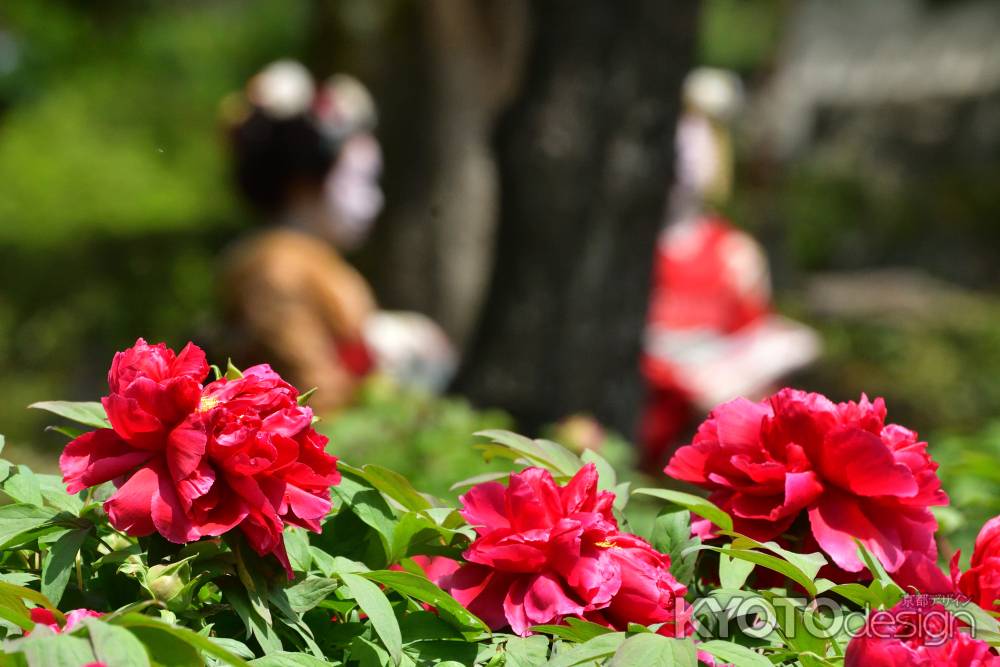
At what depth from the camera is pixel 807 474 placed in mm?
1515

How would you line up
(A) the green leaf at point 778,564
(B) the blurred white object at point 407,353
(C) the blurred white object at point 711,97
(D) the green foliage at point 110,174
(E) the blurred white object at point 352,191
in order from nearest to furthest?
(A) the green leaf at point 778,564
(B) the blurred white object at point 407,353
(E) the blurred white object at point 352,191
(C) the blurred white object at point 711,97
(D) the green foliage at point 110,174

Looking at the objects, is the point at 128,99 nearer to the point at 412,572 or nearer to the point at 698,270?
the point at 698,270

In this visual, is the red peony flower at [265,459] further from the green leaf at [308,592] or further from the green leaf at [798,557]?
the green leaf at [798,557]

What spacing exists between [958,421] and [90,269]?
21.2 ft

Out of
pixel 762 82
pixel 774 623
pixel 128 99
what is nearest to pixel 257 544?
pixel 774 623

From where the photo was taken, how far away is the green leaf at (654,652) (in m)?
1.26

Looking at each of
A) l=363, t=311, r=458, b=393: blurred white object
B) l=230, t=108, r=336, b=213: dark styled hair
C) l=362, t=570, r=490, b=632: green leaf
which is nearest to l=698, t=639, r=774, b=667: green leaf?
l=362, t=570, r=490, b=632: green leaf

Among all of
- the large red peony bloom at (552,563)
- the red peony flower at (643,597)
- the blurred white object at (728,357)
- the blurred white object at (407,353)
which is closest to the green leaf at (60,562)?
the large red peony bloom at (552,563)

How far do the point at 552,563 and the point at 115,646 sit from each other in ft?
1.57

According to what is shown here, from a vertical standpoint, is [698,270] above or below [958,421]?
above

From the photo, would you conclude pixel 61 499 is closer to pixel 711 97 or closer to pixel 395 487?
pixel 395 487

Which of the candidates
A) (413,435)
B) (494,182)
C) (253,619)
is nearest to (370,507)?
(253,619)

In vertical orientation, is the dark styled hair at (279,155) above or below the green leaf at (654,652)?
below

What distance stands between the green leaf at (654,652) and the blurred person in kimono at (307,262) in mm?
4543
